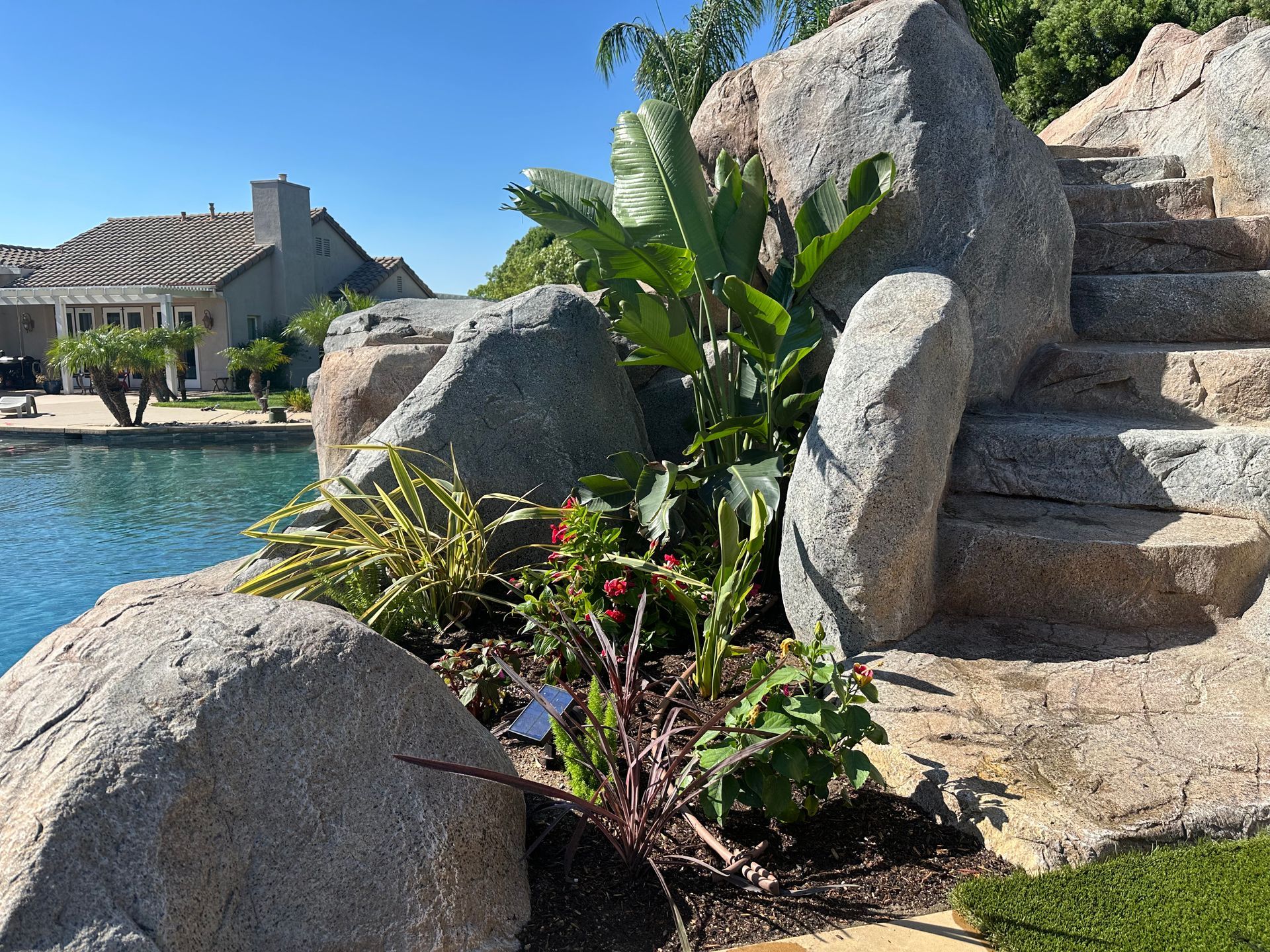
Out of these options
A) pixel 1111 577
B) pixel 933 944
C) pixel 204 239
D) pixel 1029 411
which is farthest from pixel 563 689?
pixel 204 239

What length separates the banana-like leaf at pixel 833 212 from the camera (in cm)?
467

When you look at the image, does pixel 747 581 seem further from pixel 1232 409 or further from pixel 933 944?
pixel 1232 409

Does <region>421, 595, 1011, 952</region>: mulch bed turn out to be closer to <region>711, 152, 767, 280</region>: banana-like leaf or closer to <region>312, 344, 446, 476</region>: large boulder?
<region>711, 152, 767, 280</region>: banana-like leaf

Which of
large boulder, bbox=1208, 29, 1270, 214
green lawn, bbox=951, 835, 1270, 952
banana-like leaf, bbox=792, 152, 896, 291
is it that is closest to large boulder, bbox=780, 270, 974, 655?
banana-like leaf, bbox=792, 152, 896, 291

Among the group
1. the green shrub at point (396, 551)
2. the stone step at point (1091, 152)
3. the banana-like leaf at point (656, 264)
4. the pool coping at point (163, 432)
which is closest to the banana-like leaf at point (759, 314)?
the banana-like leaf at point (656, 264)

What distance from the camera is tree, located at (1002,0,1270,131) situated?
1413 cm

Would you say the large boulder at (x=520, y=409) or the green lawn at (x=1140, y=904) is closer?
the green lawn at (x=1140, y=904)

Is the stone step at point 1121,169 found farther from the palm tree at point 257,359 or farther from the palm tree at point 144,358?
the palm tree at point 257,359

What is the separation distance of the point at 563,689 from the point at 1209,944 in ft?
6.28

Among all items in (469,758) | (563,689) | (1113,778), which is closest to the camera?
(469,758)

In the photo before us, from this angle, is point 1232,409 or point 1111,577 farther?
point 1232,409

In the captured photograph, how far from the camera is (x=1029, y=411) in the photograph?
4930mm

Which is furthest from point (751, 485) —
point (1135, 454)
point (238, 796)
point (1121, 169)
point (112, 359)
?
point (112, 359)

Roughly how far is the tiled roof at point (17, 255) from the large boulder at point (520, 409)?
98.8ft
